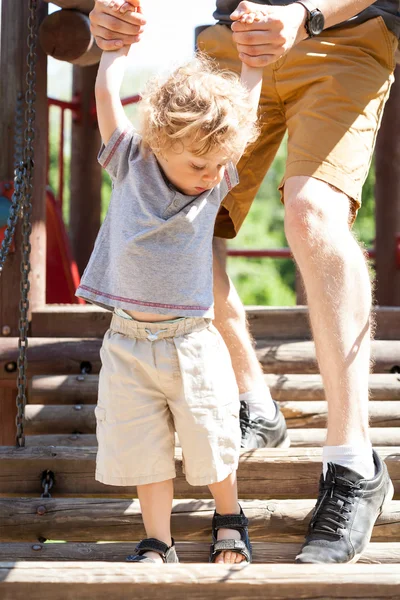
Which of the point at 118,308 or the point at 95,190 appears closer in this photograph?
the point at 118,308

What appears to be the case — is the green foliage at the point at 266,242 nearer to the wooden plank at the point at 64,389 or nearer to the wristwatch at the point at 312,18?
the wooden plank at the point at 64,389

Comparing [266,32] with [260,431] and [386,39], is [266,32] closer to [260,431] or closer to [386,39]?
[386,39]

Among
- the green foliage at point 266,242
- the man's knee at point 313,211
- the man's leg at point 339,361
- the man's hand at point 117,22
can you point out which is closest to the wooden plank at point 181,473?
the man's leg at point 339,361

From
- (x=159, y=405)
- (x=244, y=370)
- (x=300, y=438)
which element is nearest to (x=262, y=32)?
(x=159, y=405)

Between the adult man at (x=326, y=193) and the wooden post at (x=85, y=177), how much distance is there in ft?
11.0

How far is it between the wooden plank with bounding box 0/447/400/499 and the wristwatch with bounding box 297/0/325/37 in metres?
1.21

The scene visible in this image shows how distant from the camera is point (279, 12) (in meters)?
2.22

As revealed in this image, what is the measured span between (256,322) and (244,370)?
1252 millimetres

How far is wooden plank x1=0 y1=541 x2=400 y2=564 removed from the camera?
2207 millimetres

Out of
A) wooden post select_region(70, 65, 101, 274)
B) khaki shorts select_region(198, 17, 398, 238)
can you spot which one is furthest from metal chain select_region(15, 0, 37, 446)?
wooden post select_region(70, 65, 101, 274)

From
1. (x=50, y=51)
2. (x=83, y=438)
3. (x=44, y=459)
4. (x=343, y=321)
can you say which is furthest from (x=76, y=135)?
(x=343, y=321)

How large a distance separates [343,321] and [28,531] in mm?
1078

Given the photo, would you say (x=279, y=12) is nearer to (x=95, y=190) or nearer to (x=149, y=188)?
(x=149, y=188)

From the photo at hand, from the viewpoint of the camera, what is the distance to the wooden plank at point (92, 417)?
3236mm
